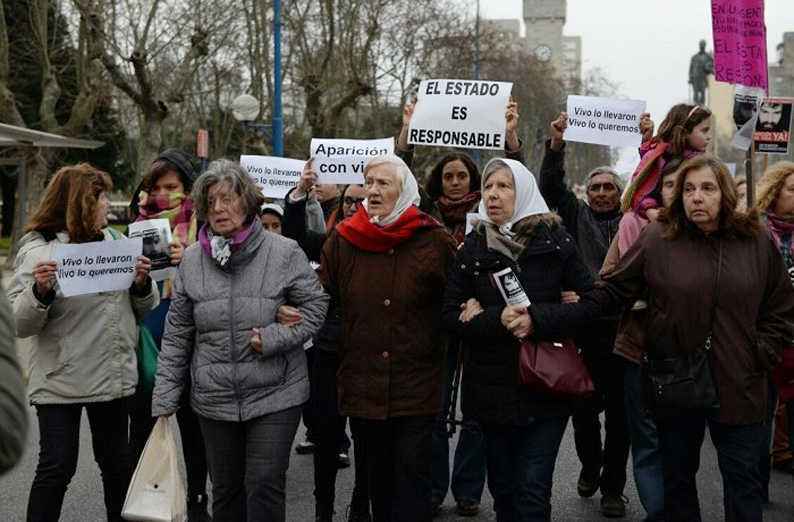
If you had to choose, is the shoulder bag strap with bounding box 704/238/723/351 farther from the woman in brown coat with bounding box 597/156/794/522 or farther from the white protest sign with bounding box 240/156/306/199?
the white protest sign with bounding box 240/156/306/199

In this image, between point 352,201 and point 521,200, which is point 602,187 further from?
point 521,200

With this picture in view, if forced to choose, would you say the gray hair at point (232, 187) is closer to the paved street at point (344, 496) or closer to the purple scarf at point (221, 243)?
the purple scarf at point (221, 243)

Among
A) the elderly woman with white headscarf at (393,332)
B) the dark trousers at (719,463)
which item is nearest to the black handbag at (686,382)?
the dark trousers at (719,463)

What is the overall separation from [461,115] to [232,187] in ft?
6.33

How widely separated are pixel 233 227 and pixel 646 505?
2504 millimetres

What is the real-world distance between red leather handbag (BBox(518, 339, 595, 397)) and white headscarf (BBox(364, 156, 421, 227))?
0.81m

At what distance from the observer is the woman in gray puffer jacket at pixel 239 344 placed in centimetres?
406

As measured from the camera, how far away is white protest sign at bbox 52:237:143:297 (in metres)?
4.20

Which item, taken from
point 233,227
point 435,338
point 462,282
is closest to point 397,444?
point 435,338

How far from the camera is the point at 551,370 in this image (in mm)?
4066

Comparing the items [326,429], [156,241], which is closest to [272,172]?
[156,241]

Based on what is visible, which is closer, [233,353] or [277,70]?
[233,353]

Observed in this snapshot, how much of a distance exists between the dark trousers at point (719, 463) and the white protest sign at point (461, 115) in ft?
6.65

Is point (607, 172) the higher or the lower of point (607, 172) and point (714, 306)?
the higher
